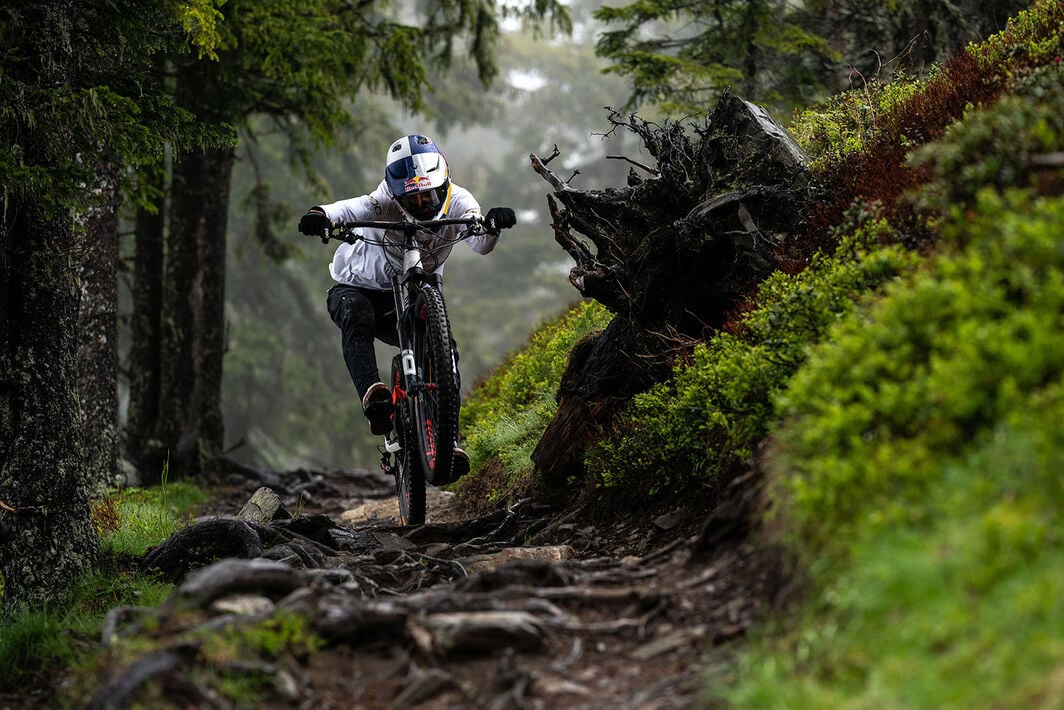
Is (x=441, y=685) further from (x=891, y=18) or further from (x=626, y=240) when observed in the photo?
(x=891, y=18)

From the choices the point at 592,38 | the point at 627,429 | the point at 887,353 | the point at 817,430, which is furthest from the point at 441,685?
the point at 592,38

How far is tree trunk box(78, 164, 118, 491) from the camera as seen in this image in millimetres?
9711

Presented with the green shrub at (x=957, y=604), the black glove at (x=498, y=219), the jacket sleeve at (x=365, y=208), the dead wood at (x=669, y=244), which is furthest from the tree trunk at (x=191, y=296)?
the green shrub at (x=957, y=604)

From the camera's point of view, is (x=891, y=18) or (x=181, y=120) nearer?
(x=181, y=120)

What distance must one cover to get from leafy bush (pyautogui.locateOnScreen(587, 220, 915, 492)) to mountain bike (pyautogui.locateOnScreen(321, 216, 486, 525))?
1171 mm

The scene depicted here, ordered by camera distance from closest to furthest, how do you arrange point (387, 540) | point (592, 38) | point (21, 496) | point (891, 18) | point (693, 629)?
point (693, 629) < point (21, 496) < point (387, 540) < point (891, 18) < point (592, 38)

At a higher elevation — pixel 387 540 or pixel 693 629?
pixel 387 540

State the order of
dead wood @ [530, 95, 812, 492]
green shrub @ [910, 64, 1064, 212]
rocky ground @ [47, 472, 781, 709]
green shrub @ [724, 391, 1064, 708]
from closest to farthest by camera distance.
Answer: green shrub @ [724, 391, 1064, 708], rocky ground @ [47, 472, 781, 709], green shrub @ [910, 64, 1064, 212], dead wood @ [530, 95, 812, 492]

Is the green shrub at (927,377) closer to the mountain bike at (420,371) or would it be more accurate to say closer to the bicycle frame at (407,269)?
the mountain bike at (420,371)

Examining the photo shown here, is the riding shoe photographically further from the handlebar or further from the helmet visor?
the helmet visor

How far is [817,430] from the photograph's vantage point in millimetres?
3709

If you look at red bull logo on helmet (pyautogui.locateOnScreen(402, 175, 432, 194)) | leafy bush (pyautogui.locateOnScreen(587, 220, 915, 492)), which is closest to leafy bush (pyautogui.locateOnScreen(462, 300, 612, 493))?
red bull logo on helmet (pyautogui.locateOnScreen(402, 175, 432, 194))

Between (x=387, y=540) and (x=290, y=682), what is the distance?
364cm

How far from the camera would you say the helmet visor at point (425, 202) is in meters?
7.57
